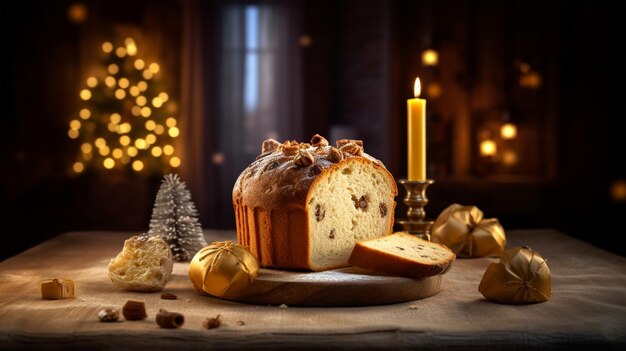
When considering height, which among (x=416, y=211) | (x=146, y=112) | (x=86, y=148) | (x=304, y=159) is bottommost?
(x=416, y=211)

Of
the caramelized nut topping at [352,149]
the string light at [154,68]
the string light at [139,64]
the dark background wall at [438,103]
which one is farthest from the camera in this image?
the string light at [154,68]

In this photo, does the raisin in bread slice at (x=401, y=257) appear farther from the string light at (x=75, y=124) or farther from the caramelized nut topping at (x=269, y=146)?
the string light at (x=75, y=124)

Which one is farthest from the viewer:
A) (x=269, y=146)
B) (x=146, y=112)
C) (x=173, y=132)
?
(x=173, y=132)

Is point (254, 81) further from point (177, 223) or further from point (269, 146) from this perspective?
point (269, 146)

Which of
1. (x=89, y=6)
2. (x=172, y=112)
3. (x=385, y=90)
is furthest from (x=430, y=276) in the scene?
(x=89, y=6)

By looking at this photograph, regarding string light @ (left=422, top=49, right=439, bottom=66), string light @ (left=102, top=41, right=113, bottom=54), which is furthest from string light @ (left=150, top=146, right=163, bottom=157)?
string light @ (left=422, top=49, right=439, bottom=66)

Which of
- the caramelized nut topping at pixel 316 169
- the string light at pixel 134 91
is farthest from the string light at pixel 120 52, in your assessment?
the caramelized nut topping at pixel 316 169

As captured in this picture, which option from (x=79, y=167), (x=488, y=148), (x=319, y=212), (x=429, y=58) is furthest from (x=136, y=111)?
(x=319, y=212)
